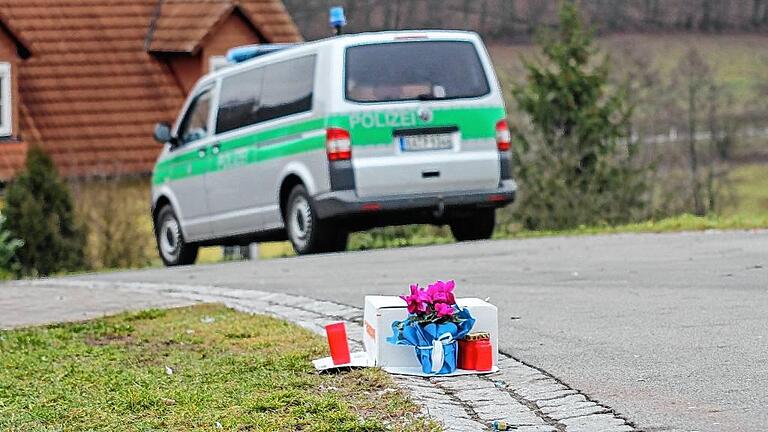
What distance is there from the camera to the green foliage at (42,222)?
1077 inches

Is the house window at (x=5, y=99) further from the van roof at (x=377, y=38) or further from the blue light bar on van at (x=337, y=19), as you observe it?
the van roof at (x=377, y=38)

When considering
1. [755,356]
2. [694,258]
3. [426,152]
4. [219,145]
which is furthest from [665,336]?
[219,145]

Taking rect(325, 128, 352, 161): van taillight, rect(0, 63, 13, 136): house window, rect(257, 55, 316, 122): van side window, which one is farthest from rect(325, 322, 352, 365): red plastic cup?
rect(0, 63, 13, 136): house window

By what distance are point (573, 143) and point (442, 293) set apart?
53.8ft

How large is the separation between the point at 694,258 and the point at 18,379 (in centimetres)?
701

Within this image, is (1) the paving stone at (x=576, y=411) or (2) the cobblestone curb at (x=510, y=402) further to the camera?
(1) the paving stone at (x=576, y=411)

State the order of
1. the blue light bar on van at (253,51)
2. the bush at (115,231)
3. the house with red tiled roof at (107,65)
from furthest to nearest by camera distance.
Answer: the house with red tiled roof at (107,65) < the bush at (115,231) < the blue light bar on van at (253,51)

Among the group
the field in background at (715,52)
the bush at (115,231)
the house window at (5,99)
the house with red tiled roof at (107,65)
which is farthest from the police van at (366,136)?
the field in background at (715,52)

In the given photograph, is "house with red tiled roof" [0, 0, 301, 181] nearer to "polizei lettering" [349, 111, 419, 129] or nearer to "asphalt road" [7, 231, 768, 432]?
"polizei lettering" [349, 111, 419, 129]

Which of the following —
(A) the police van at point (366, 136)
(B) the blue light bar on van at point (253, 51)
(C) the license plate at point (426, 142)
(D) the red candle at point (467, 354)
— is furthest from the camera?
(B) the blue light bar on van at point (253, 51)

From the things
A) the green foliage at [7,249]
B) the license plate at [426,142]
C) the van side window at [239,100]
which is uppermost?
the van side window at [239,100]

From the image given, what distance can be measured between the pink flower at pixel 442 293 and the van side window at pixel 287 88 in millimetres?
9059

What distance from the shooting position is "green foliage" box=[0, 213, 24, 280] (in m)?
26.5

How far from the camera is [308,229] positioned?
17469mm
